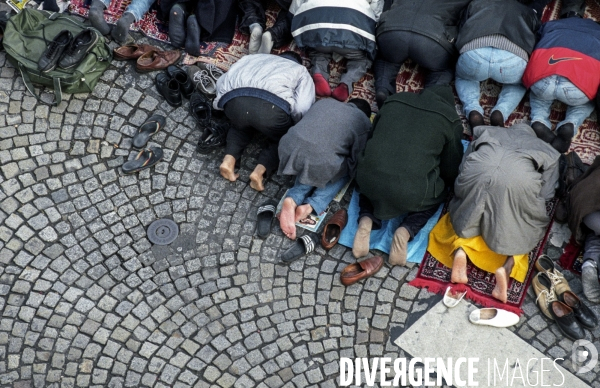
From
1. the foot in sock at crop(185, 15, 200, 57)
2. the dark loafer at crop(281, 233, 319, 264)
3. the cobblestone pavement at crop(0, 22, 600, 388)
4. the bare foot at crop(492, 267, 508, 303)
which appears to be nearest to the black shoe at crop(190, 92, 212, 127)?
the cobblestone pavement at crop(0, 22, 600, 388)

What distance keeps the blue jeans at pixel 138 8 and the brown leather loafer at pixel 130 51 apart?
36 cm

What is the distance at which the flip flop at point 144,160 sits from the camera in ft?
24.0

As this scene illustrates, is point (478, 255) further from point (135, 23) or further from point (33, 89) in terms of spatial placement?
point (33, 89)

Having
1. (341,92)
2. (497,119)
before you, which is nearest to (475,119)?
(497,119)

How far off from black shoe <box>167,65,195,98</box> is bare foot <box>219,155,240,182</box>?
106 centimetres

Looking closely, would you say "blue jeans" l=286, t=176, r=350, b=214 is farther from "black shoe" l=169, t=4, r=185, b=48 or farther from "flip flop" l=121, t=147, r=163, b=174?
"black shoe" l=169, t=4, r=185, b=48

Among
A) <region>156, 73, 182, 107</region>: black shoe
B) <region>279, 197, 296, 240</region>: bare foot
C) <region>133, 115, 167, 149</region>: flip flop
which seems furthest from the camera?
<region>156, 73, 182, 107</region>: black shoe

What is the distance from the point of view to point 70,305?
21.4 ft

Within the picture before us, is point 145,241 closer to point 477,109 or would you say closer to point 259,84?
point 259,84

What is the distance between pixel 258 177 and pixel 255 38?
176 centimetres

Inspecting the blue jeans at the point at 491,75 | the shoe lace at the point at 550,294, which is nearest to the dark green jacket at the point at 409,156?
the blue jeans at the point at 491,75

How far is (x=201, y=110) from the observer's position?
7.66m

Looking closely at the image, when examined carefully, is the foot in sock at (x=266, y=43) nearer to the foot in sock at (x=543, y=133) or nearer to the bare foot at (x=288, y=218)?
the bare foot at (x=288, y=218)

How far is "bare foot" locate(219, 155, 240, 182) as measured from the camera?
7.18 meters
